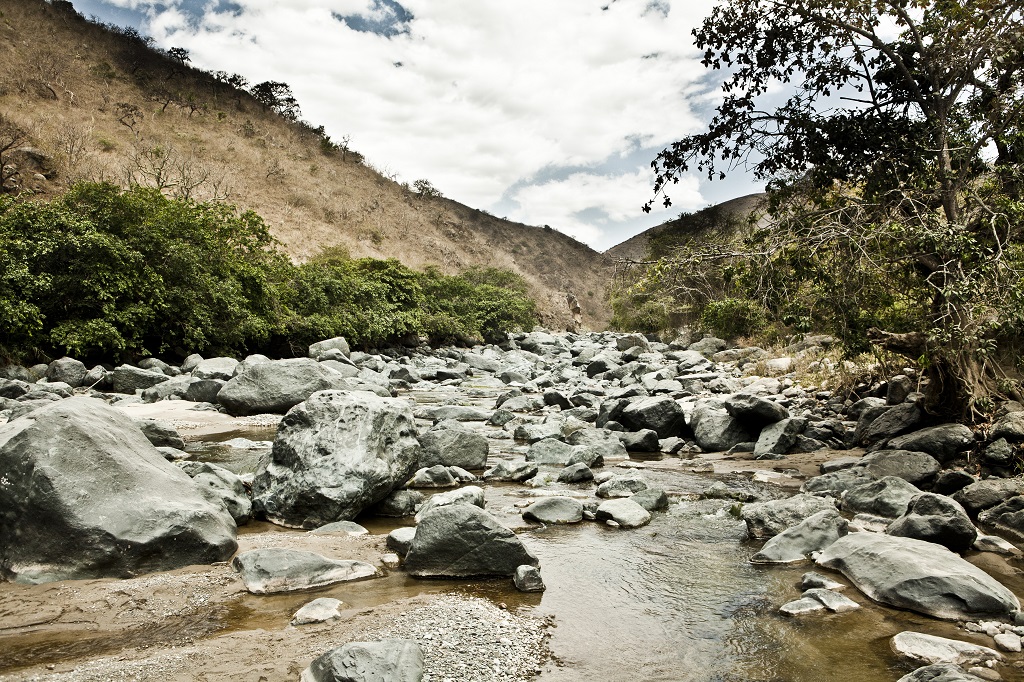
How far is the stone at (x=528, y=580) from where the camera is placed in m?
3.60

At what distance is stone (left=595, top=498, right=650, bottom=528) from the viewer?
4.96 metres

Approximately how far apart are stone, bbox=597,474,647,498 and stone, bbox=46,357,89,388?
9.95 meters

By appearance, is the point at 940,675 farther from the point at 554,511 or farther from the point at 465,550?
the point at 554,511

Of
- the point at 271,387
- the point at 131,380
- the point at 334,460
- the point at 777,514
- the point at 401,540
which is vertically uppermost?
the point at 131,380

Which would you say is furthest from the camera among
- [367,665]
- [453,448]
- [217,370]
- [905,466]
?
[217,370]

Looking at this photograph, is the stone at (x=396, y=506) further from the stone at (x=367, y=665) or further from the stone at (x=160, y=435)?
the stone at (x=160, y=435)

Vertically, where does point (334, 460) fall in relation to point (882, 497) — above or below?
above

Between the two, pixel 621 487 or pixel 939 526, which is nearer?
pixel 939 526

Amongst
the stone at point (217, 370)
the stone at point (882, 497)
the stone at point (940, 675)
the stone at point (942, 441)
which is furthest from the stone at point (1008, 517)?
the stone at point (217, 370)

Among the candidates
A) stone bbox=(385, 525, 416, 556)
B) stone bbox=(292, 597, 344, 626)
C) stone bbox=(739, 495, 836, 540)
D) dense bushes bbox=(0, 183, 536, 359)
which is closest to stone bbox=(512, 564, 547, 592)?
stone bbox=(385, 525, 416, 556)

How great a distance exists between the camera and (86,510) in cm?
345

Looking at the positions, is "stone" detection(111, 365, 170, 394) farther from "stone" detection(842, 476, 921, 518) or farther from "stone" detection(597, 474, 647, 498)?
"stone" detection(842, 476, 921, 518)

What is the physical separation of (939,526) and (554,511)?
266 cm

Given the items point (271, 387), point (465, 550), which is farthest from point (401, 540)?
point (271, 387)
